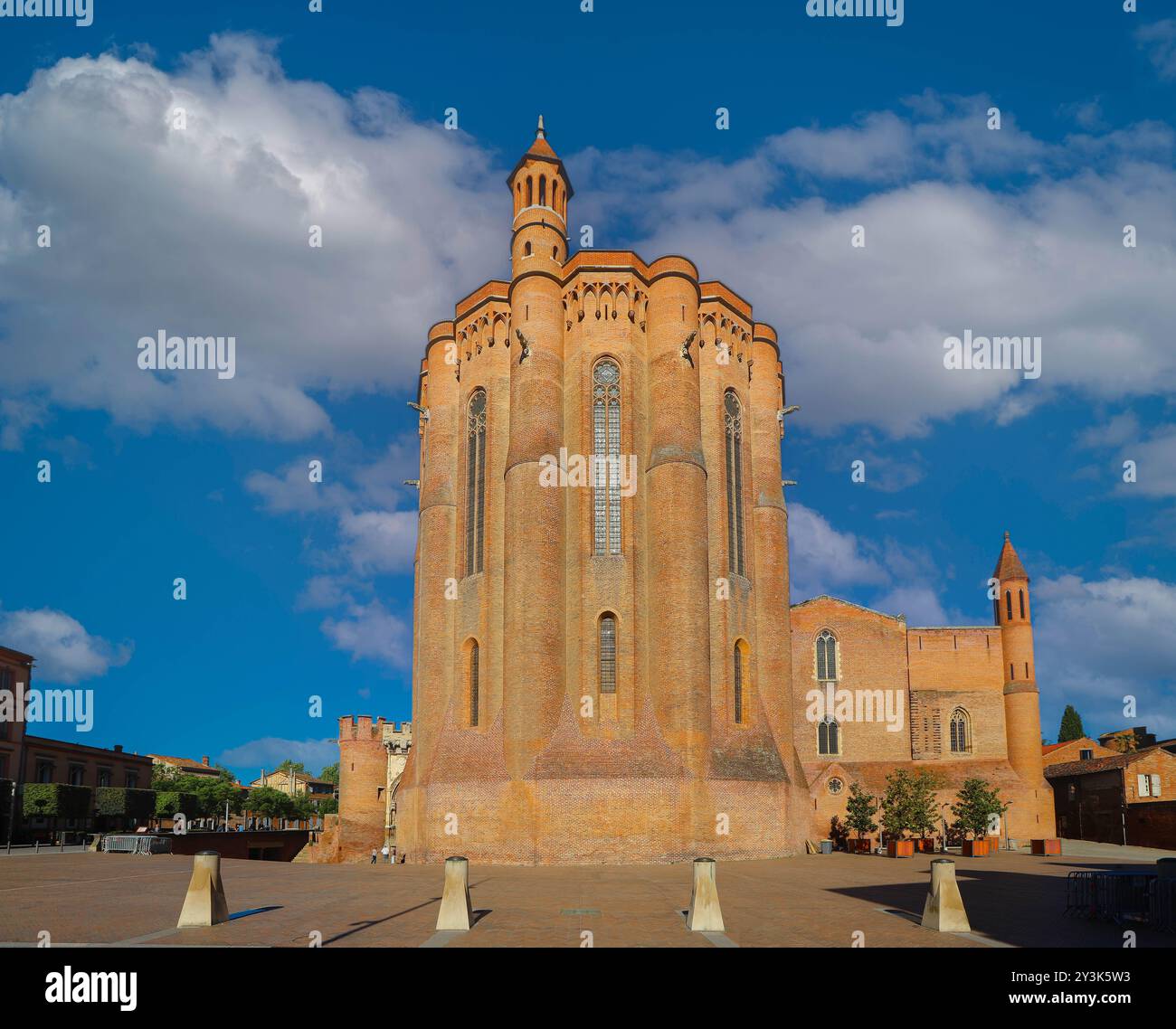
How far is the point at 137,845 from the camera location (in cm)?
4169

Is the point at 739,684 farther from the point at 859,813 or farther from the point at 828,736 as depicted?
the point at 828,736

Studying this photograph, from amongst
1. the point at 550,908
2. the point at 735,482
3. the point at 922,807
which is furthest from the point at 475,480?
the point at 550,908

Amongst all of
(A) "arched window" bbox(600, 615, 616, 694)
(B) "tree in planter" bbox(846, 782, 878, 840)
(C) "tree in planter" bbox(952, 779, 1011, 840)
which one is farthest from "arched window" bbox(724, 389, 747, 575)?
(C) "tree in planter" bbox(952, 779, 1011, 840)

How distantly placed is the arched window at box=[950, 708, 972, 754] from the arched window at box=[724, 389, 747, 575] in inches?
727

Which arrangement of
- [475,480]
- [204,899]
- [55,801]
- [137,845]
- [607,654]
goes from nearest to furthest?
1. [204,899]
2. [607,654]
3. [475,480]
4. [137,845]
5. [55,801]

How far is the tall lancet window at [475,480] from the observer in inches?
1565

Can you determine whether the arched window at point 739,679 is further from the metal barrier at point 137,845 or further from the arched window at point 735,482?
the metal barrier at point 137,845

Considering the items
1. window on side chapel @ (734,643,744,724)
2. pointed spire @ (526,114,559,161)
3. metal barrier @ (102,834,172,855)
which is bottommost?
metal barrier @ (102,834,172,855)

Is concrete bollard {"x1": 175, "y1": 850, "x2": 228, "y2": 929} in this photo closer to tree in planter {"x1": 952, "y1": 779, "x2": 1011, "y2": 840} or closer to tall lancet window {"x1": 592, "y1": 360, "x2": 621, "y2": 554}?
tall lancet window {"x1": 592, "y1": 360, "x2": 621, "y2": 554}

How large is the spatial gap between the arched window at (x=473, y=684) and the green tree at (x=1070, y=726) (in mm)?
68743

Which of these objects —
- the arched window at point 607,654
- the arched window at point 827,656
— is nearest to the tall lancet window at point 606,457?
the arched window at point 607,654

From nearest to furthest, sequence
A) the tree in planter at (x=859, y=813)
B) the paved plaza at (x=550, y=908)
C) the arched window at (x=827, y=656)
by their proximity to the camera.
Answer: the paved plaza at (x=550, y=908) < the tree in planter at (x=859, y=813) < the arched window at (x=827, y=656)

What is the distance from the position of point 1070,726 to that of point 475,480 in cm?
7014

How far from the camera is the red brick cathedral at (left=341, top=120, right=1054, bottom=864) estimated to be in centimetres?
3441
